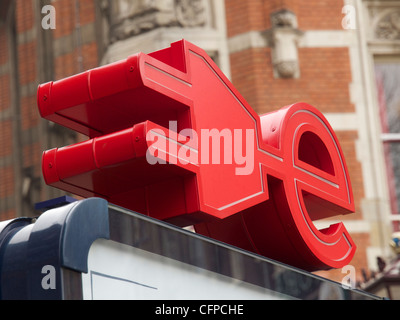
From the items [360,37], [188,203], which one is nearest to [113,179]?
[188,203]

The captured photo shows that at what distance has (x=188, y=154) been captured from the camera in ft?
20.0

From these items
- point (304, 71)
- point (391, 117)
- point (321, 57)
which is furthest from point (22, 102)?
point (391, 117)

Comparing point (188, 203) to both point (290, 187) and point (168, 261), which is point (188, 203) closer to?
point (168, 261)

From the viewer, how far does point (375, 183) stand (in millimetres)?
11242

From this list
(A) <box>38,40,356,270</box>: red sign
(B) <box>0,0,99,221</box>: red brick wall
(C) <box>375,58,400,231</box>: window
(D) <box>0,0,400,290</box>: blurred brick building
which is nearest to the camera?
(A) <box>38,40,356,270</box>: red sign

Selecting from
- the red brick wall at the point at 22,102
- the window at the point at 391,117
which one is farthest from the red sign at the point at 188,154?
the red brick wall at the point at 22,102

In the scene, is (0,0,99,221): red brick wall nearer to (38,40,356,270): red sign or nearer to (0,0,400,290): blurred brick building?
(0,0,400,290): blurred brick building

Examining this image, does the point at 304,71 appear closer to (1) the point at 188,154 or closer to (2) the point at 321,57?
(2) the point at 321,57

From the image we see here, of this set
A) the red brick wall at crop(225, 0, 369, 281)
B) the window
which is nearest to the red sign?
the red brick wall at crop(225, 0, 369, 281)

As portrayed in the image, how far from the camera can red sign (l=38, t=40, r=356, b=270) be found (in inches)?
234

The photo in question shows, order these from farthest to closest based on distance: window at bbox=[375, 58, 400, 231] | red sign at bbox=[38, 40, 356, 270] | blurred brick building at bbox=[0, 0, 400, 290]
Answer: window at bbox=[375, 58, 400, 231], blurred brick building at bbox=[0, 0, 400, 290], red sign at bbox=[38, 40, 356, 270]
